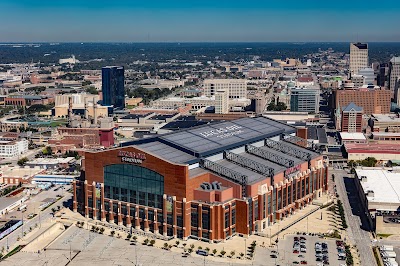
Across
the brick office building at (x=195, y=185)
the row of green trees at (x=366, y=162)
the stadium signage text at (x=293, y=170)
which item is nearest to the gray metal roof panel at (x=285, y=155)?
the brick office building at (x=195, y=185)

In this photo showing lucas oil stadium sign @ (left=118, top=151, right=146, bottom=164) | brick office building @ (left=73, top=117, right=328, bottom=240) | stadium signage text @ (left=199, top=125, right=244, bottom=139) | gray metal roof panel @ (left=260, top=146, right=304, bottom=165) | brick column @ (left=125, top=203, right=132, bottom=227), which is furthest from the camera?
gray metal roof panel @ (left=260, top=146, right=304, bottom=165)

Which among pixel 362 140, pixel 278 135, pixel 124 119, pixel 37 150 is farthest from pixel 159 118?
pixel 278 135

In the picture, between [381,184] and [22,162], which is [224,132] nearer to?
[381,184]

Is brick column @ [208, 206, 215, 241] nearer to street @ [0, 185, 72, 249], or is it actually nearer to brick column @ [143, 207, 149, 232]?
brick column @ [143, 207, 149, 232]

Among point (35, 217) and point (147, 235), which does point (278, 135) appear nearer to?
point (147, 235)

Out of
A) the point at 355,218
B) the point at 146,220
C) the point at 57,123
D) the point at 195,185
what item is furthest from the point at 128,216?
the point at 57,123

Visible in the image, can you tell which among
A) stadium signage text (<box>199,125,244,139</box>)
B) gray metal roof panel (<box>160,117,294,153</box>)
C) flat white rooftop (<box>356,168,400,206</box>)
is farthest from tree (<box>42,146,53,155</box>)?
flat white rooftop (<box>356,168,400,206</box>)
